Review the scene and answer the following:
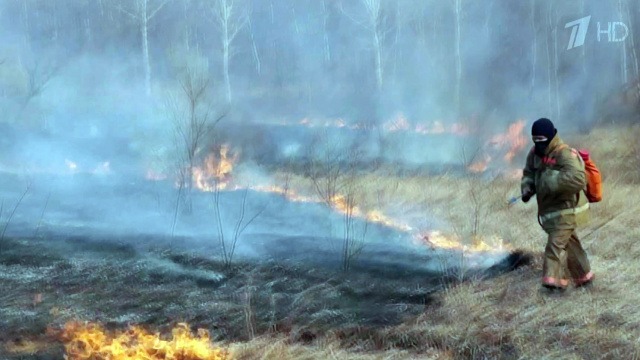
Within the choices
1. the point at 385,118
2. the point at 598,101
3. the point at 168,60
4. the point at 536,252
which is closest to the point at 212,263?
the point at 536,252

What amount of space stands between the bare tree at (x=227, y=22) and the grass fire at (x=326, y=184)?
0.23m

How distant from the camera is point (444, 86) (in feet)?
90.8

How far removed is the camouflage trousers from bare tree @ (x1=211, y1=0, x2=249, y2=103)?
909 inches

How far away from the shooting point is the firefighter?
6609mm

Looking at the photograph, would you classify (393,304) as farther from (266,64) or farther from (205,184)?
(266,64)

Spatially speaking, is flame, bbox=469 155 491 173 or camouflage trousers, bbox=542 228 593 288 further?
flame, bbox=469 155 491 173

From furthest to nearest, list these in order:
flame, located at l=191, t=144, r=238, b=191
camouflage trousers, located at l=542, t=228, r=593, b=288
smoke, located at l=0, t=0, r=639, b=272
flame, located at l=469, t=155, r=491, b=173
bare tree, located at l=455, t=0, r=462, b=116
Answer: bare tree, located at l=455, t=0, r=462, b=116 → flame, located at l=469, t=155, r=491, b=173 → flame, located at l=191, t=144, r=238, b=191 → smoke, located at l=0, t=0, r=639, b=272 → camouflage trousers, located at l=542, t=228, r=593, b=288

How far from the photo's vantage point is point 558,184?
21.7ft

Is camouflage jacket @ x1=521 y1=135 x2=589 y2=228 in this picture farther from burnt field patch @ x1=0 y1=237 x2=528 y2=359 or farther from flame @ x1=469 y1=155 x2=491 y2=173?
flame @ x1=469 y1=155 x2=491 y2=173

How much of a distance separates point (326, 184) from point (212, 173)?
300cm

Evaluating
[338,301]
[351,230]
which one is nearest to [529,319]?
[338,301]

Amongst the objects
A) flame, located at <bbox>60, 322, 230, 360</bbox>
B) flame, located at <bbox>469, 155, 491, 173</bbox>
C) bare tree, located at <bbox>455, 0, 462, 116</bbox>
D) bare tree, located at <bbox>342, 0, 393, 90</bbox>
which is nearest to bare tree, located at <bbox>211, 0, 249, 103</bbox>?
bare tree, located at <bbox>342, 0, 393, 90</bbox>

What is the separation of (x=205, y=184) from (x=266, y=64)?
1963 centimetres

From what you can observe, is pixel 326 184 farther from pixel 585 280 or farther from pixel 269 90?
pixel 269 90
